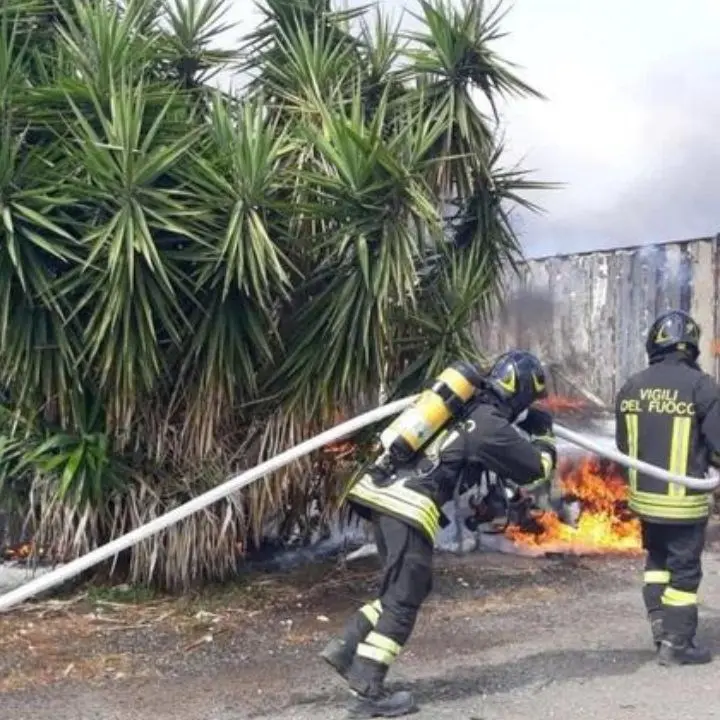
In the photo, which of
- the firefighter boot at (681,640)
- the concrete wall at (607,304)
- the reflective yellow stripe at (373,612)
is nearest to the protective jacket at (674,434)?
the firefighter boot at (681,640)

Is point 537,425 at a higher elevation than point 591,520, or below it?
higher

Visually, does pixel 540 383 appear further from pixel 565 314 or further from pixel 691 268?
pixel 565 314

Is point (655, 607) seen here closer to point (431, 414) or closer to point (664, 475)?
point (664, 475)

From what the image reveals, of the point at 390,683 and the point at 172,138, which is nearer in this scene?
the point at 390,683

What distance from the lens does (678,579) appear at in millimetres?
6383

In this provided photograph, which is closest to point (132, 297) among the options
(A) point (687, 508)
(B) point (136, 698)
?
(B) point (136, 698)

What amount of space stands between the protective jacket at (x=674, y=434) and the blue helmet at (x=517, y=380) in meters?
0.99

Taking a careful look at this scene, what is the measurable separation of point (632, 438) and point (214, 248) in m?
2.51

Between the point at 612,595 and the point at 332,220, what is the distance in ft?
9.92

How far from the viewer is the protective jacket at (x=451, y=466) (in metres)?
5.57

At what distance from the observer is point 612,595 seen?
8.01m

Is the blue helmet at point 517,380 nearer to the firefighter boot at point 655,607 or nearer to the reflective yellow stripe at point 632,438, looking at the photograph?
the reflective yellow stripe at point 632,438

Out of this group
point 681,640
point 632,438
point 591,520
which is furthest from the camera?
point 591,520

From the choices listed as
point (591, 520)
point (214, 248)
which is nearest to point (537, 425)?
point (214, 248)
